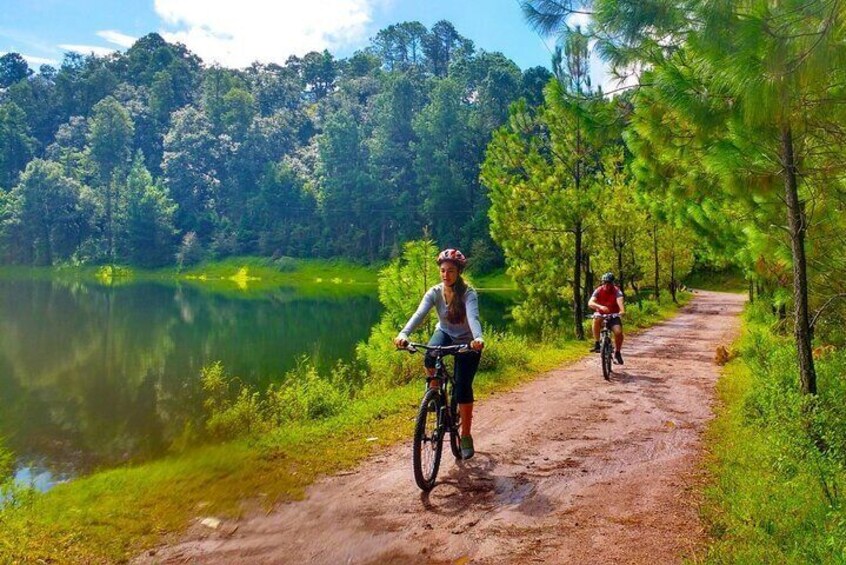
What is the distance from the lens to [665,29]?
639cm

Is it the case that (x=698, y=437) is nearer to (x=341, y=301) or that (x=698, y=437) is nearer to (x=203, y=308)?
(x=203, y=308)

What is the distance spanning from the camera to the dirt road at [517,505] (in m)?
4.46

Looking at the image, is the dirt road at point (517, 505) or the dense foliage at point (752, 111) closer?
the dense foliage at point (752, 111)

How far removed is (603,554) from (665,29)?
525 cm

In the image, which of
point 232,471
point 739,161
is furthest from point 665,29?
point 232,471

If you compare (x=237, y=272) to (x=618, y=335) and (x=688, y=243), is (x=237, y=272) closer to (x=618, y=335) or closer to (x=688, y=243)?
(x=688, y=243)

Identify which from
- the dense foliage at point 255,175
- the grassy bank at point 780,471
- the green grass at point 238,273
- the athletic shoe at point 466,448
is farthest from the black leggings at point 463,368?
the green grass at point 238,273

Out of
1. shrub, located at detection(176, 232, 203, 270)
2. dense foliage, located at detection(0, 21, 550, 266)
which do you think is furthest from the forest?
shrub, located at detection(176, 232, 203, 270)

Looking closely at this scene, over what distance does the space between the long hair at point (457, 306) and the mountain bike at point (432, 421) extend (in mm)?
270

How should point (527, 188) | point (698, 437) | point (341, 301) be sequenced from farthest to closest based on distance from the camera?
point (341, 301) < point (527, 188) < point (698, 437)

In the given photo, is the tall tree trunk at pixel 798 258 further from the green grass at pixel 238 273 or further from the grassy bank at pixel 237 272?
the grassy bank at pixel 237 272

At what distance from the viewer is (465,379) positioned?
5.93 meters

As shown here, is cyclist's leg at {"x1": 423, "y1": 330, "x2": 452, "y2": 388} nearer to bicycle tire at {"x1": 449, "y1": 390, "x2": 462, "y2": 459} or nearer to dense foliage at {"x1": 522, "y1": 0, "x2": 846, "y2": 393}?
bicycle tire at {"x1": 449, "y1": 390, "x2": 462, "y2": 459}

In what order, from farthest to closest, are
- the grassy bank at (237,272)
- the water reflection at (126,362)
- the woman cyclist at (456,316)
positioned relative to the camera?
the grassy bank at (237,272), the water reflection at (126,362), the woman cyclist at (456,316)
